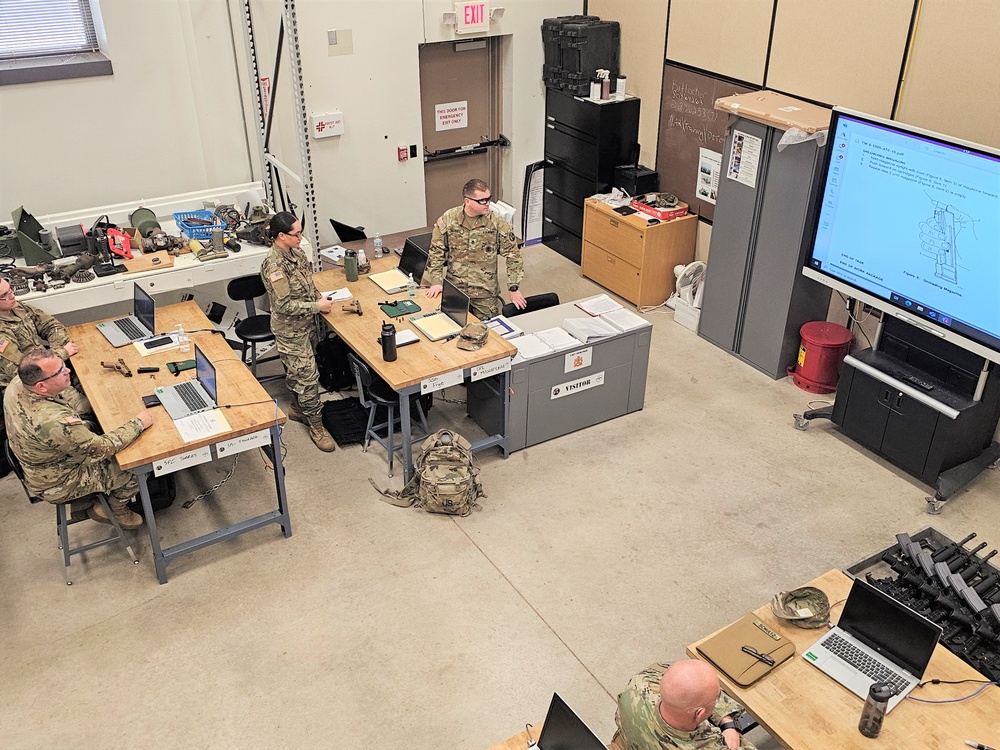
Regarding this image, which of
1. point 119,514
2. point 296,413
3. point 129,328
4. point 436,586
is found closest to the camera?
point 436,586

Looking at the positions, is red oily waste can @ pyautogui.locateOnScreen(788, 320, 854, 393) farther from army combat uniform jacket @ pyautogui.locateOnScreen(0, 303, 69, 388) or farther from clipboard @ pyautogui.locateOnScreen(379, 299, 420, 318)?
army combat uniform jacket @ pyautogui.locateOnScreen(0, 303, 69, 388)

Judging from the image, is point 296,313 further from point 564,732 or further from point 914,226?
point 914,226

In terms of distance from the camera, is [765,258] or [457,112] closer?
[765,258]

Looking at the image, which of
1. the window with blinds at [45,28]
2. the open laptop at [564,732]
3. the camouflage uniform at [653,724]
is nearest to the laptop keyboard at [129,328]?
the window with blinds at [45,28]

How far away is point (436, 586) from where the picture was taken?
459 centimetres

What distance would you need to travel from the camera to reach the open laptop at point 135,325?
17.1 feet

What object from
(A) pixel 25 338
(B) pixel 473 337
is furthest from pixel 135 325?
(B) pixel 473 337

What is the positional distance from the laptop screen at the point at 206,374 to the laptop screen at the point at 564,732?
102 inches

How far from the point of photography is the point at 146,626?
4.34 meters

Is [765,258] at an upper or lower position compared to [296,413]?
upper

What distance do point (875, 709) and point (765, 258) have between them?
387 cm

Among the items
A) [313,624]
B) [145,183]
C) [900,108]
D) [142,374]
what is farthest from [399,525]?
[900,108]

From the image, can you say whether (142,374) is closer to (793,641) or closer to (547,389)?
(547,389)

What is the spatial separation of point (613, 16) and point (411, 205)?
240 centimetres
